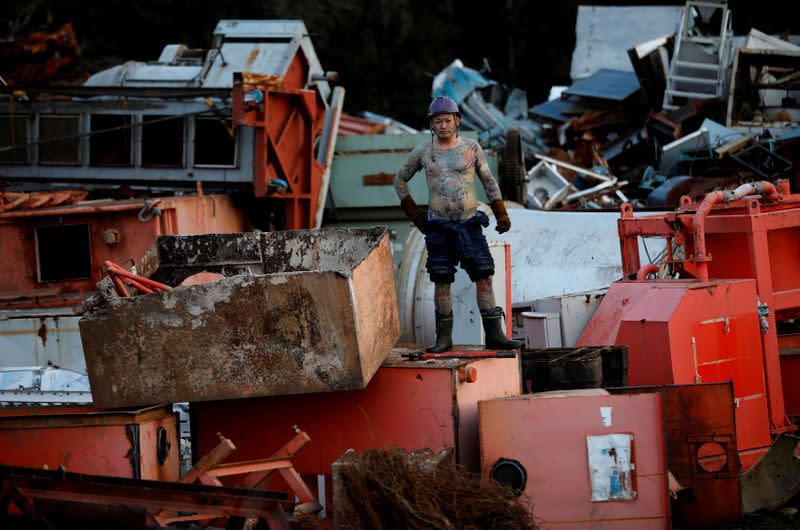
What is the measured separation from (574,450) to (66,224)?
5.34m

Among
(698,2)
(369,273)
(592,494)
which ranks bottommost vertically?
(592,494)

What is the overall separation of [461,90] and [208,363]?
39.9ft

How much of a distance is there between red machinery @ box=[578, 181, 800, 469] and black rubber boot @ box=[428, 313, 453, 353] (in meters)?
1.13

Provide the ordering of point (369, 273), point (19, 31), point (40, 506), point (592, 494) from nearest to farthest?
point (40, 506)
point (592, 494)
point (369, 273)
point (19, 31)

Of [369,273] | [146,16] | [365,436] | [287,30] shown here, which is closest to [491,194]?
[369,273]

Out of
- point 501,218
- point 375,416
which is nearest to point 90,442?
point 375,416

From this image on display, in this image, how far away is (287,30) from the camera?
12523 mm

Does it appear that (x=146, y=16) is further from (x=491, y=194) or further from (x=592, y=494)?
(x=592, y=494)

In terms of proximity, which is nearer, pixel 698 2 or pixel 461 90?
pixel 698 2

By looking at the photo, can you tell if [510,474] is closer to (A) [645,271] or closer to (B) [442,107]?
(B) [442,107]

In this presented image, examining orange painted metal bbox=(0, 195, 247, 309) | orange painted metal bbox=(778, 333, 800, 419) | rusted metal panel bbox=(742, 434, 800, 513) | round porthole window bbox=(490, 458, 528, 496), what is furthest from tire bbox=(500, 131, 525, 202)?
round porthole window bbox=(490, 458, 528, 496)

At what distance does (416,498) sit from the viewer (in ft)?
15.9

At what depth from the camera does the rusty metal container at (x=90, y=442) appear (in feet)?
17.7

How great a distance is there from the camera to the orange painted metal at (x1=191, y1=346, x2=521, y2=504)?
226 inches
